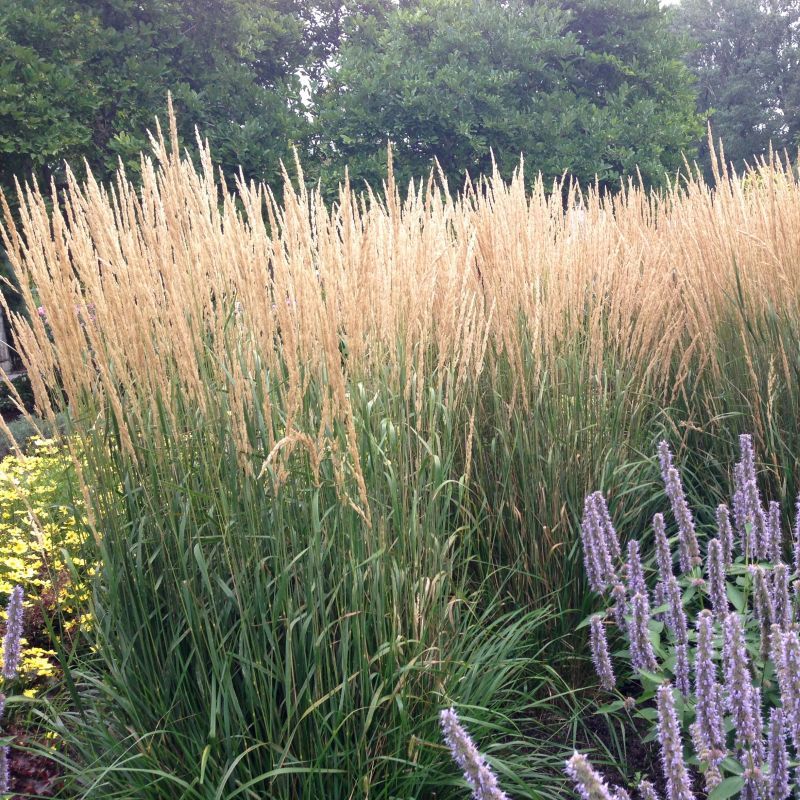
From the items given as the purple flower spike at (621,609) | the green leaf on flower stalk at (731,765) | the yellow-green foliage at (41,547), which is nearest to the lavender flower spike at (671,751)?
the green leaf on flower stalk at (731,765)

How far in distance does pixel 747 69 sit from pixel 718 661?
29.0 m

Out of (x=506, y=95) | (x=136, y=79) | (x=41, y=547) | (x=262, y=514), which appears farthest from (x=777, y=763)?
(x=506, y=95)

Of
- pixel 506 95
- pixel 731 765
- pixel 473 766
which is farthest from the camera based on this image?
pixel 506 95

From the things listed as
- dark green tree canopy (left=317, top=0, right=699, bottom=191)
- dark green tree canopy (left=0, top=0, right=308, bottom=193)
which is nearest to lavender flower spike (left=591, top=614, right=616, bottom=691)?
dark green tree canopy (left=0, top=0, right=308, bottom=193)

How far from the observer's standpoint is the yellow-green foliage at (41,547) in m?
2.27

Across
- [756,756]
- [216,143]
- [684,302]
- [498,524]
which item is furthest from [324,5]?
[756,756]

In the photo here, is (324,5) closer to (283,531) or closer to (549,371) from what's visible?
(549,371)

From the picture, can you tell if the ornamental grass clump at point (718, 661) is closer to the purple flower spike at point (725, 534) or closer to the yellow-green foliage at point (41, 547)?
the purple flower spike at point (725, 534)

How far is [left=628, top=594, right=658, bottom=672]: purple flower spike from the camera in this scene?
2082 mm

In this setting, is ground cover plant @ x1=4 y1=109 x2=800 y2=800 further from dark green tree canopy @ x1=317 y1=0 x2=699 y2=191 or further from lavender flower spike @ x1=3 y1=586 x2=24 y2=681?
dark green tree canopy @ x1=317 y1=0 x2=699 y2=191

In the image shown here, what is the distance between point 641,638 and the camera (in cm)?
210

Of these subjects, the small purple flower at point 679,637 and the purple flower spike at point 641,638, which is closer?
the small purple flower at point 679,637

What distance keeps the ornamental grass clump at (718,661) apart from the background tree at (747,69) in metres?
23.1

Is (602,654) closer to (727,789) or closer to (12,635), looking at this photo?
(727,789)
